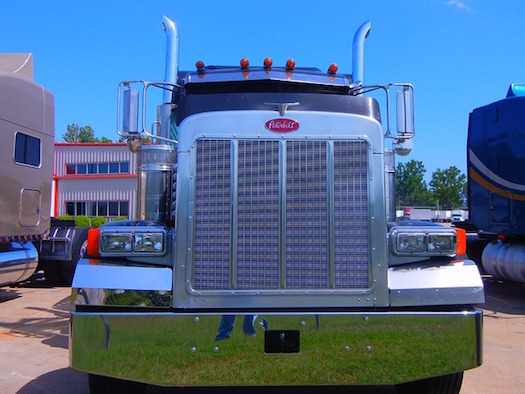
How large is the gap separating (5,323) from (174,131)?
448 cm

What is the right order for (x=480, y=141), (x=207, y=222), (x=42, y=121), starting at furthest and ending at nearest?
(x=480, y=141)
(x=42, y=121)
(x=207, y=222)

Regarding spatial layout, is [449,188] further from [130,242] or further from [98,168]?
[130,242]

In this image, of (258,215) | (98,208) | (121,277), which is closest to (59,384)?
(121,277)

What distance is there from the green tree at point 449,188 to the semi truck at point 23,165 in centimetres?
7086

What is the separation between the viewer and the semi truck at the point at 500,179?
9.78 m

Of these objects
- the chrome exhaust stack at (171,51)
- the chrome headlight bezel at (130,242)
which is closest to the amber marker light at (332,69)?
the chrome exhaust stack at (171,51)

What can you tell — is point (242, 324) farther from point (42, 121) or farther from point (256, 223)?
point (42, 121)

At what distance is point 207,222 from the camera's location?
373 centimetres

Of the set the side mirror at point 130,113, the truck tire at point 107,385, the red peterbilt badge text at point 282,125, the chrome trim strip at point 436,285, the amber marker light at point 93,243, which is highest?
the side mirror at point 130,113

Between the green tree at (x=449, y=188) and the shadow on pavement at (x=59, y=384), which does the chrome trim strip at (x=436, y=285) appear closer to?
the shadow on pavement at (x=59, y=384)

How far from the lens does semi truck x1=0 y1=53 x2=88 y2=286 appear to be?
27.8 ft

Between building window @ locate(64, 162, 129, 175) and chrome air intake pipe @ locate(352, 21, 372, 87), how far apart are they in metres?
34.8

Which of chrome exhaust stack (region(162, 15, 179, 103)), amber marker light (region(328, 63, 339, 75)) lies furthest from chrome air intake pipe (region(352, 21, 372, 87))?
chrome exhaust stack (region(162, 15, 179, 103))

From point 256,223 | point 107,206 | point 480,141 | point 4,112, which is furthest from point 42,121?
point 107,206
